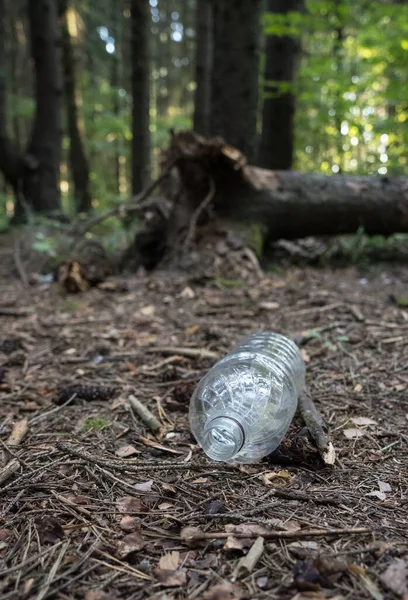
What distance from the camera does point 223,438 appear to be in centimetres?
172

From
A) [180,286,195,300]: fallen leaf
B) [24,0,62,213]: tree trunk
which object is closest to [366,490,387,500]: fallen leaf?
[180,286,195,300]: fallen leaf

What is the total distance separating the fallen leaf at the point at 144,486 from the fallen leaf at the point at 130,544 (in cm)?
23

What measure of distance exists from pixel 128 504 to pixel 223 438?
405 millimetres

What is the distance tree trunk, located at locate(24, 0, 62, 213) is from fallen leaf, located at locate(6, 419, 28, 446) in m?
6.91

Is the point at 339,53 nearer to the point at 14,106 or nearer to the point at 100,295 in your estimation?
the point at 100,295

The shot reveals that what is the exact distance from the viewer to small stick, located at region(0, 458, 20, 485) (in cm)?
176

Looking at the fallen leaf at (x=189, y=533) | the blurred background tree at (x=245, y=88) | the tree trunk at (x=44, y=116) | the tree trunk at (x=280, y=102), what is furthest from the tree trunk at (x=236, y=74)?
the fallen leaf at (x=189, y=533)

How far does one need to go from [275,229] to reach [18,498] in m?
4.28

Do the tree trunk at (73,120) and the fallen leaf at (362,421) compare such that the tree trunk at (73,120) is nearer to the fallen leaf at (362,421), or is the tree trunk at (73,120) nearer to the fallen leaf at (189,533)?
the fallen leaf at (362,421)

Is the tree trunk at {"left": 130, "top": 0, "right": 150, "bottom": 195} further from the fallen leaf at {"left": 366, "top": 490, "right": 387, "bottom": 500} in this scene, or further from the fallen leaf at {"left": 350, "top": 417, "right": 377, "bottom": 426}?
the fallen leaf at {"left": 366, "top": 490, "right": 387, "bottom": 500}

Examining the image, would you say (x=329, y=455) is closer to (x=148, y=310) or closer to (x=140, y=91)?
(x=148, y=310)

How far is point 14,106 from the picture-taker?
563 inches

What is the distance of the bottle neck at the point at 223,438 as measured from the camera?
1.65m

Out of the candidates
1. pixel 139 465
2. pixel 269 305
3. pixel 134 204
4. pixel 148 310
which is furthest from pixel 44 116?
pixel 139 465
